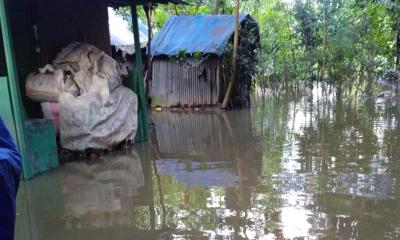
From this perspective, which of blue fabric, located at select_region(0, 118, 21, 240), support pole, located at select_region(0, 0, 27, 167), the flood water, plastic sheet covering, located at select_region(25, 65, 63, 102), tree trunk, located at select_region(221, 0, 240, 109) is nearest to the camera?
blue fabric, located at select_region(0, 118, 21, 240)

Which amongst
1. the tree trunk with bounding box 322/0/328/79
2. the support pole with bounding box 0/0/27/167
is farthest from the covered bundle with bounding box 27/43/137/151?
the tree trunk with bounding box 322/0/328/79

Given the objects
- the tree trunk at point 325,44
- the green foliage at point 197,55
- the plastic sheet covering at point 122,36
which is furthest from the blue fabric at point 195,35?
the tree trunk at point 325,44

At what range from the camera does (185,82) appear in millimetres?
15594

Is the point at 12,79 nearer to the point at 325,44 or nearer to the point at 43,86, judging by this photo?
the point at 43,86

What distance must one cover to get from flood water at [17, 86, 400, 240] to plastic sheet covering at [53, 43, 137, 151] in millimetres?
413

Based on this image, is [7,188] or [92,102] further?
[92,102]

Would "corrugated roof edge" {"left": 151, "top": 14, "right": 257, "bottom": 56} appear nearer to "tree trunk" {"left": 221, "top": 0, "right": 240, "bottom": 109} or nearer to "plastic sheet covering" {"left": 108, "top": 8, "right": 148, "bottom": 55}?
"tree trunk" {"left": 221, "top": 0, "right": 240, "bottom": 109}

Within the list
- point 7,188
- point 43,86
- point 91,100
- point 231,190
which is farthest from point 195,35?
point 7,188

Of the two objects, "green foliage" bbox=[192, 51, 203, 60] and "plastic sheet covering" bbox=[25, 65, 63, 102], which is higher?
"green foliage" bbox=[192, 51, 203, 60]

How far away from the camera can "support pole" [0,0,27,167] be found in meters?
6.16

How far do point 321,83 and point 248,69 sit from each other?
618 cm

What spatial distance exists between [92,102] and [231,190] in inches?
134

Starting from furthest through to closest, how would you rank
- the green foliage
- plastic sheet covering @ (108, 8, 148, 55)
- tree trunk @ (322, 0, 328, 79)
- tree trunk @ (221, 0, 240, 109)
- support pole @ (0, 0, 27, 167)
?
tree trunk @ (322, 0, 328, 79) → plastic sheet covering @ (108, 8, 148, 55) → the green foliage → tree trunk @ (221, 0, 240, 109) → support pole @ (0, 0, 27, 167)

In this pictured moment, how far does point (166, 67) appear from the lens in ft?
51.6
